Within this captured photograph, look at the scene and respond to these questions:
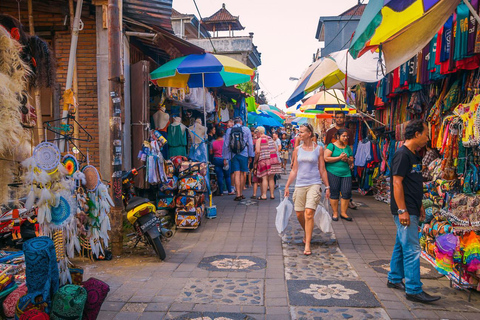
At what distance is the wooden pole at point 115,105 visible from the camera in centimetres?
630

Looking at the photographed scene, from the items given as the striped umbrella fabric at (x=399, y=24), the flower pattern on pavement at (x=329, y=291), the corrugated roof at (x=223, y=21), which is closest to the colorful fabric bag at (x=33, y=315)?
the flower pattern on pavement at (x=329, y=291)

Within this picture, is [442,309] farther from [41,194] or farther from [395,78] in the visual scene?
[395,78]

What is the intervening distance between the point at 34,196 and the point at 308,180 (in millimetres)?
4208

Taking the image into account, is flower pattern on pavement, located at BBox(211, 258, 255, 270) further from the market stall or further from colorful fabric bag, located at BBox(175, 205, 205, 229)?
the market stall

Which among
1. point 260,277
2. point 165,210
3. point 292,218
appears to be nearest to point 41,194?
point 260,277

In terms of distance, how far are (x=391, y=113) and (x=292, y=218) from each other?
369cm

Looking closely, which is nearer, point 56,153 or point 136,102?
point 56,153

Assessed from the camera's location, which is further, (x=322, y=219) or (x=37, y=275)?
A: (x=322, y=219)

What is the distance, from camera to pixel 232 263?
626 centimetres

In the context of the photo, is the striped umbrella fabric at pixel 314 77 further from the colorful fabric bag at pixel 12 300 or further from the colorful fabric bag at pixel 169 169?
the colorful fabric bag at pixel 12 300

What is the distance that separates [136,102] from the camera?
8.77 m

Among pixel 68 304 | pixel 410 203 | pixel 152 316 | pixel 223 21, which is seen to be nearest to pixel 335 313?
pixel 410 203

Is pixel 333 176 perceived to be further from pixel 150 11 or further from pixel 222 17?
pixel 222 17

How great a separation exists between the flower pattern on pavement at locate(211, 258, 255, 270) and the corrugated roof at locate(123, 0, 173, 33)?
509 cm
